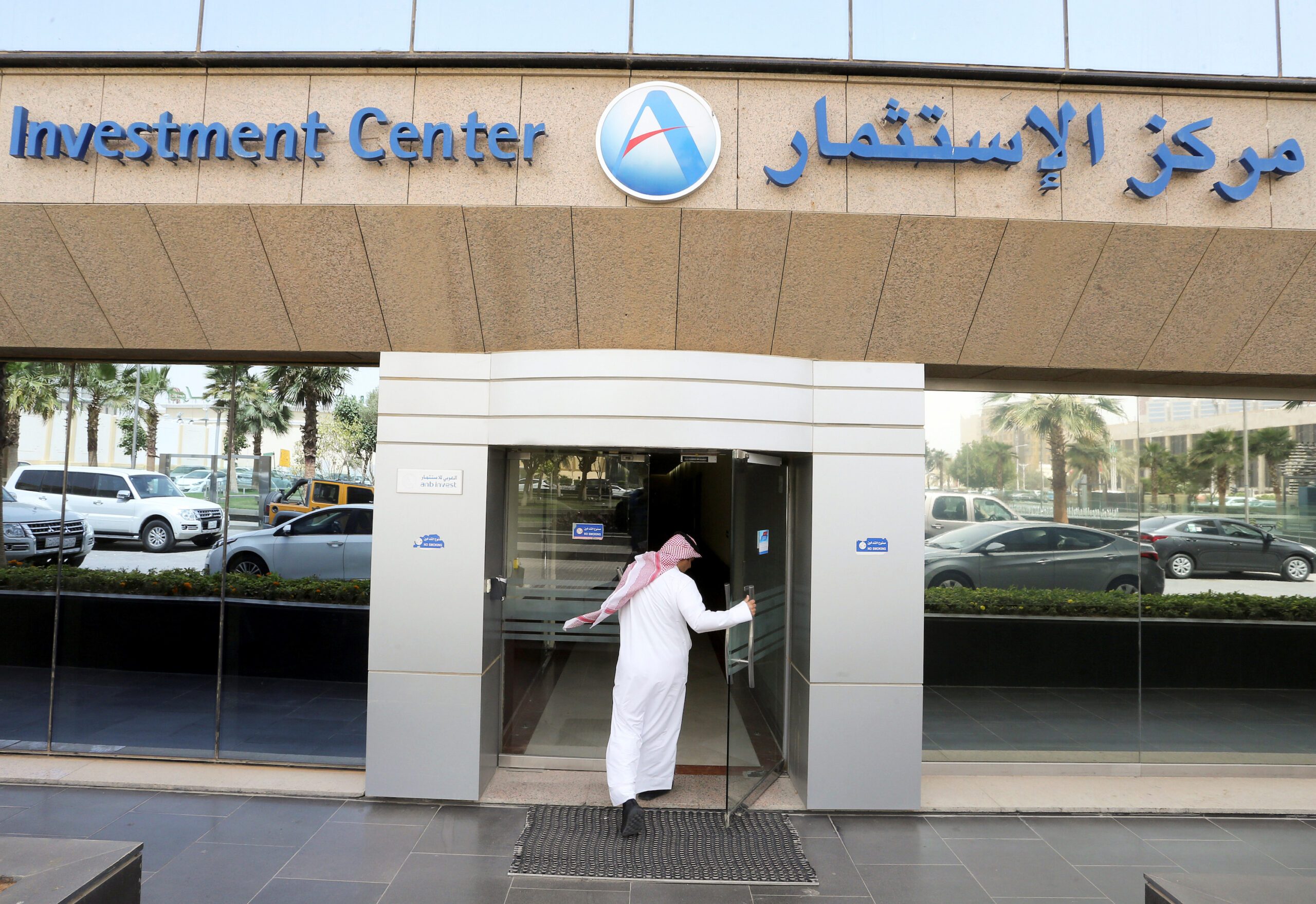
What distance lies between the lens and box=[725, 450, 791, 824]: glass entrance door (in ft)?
17.1

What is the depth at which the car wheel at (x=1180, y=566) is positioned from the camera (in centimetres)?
650

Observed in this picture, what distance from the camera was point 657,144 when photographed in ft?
16.3

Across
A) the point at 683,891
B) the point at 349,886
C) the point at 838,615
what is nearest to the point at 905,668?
the point at 838,615

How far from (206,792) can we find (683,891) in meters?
3.47

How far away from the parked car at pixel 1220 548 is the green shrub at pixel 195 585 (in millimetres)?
6793

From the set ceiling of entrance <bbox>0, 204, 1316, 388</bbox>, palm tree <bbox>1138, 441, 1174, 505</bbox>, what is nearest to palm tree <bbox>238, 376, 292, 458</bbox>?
ceiling of entrance <bbox>0, 204, 1316, 388</bbox>

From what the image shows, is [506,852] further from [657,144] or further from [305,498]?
[657,144]

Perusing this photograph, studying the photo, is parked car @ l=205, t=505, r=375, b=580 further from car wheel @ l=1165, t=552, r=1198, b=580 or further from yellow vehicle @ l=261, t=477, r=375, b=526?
car wheel @ l=1165, t=552, r=1198, b=580

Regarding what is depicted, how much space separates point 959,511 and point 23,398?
7.79 m

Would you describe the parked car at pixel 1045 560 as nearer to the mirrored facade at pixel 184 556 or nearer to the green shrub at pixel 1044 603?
the green shrub at pixel 1044 603

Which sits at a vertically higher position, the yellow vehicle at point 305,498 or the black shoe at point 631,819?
the yellow vehicle at point 305,498

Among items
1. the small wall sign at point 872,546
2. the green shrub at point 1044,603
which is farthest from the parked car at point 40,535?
the green shrub at point 1044,603

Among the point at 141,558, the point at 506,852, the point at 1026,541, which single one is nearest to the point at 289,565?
the point at 141,558

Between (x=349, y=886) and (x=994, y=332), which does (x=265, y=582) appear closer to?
(x=349, y=886)
